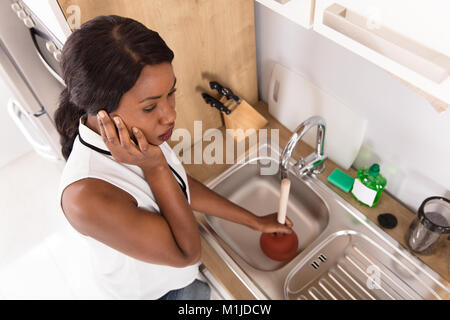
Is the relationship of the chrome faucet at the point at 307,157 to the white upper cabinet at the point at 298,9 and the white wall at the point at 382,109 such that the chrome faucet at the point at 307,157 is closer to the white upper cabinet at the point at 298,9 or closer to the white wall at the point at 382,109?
the white wall at the point at 382,109

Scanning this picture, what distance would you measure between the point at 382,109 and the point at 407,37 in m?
0.51

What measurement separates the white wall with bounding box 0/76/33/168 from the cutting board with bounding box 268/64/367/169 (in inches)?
69.8

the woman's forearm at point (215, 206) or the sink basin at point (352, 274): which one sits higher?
the woman's forearm at point (215, 206)

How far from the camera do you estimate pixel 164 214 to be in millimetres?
804

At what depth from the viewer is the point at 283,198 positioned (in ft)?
3.18

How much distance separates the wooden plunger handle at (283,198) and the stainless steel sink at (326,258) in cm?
14

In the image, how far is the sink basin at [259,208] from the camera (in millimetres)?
1191

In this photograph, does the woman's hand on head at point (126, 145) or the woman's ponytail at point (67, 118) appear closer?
the woman's hand on head at point (126, 145)

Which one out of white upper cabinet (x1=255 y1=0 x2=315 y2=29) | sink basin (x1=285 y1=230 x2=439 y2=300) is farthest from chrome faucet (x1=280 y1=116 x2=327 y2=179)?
white upper cabinet (x1=255 y1=0 x2=315 y2=29)

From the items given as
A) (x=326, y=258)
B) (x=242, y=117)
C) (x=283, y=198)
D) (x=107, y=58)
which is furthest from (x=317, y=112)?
(x=107, y=58)

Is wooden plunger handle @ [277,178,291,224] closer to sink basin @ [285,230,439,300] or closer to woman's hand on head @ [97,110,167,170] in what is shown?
sink basin @ [285,230,439,300]

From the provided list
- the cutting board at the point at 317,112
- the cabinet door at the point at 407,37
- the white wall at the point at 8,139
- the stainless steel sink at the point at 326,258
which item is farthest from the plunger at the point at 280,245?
the white wall at the point at 8,139

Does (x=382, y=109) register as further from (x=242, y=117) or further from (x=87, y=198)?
(x=87, y=198)
